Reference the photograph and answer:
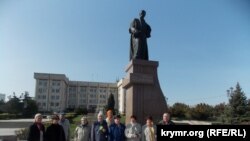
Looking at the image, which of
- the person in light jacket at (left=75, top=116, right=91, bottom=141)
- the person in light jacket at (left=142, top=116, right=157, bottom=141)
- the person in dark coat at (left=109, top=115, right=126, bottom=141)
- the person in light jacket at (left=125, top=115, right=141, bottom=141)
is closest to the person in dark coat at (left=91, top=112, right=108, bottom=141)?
A: the person in dark coat at (left=109, top=115, right=126, bottom=141)

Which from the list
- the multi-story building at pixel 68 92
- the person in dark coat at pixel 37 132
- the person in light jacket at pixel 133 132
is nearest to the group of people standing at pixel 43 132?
the person in dark coat at pixel 37 132

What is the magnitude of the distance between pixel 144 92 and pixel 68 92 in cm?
7559

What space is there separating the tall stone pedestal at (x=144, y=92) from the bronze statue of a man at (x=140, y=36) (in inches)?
27.6

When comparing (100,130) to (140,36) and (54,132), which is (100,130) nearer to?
(54,132)

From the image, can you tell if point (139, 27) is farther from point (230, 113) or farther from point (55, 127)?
point (230, 113)

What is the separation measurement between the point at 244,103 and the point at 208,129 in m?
24.2

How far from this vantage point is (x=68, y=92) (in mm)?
83812

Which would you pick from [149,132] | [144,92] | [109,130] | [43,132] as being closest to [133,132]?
[149,132]

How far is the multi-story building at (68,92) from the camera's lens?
7325cm

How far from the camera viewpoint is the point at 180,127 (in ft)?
12.5

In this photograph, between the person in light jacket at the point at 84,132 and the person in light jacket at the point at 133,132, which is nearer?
the person in light jacket at the point at 133,132

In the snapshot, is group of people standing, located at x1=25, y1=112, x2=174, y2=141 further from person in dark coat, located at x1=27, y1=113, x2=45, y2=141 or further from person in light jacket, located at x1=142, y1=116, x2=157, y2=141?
person in dark coat, located at x1=27, y1=113, x2=45, y2=141

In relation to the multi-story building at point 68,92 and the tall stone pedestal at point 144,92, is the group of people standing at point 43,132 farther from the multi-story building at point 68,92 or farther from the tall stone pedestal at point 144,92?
the multi-story building at point 68,92

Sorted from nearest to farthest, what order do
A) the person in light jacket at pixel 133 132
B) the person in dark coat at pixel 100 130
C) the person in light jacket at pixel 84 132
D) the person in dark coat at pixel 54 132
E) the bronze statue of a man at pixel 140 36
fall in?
the person in dark coat at pixel 54 132 < the person in dark coat at pixel 100 130 < the person in light jacket at pixel 133 132 < the person in light jacket at pixel 84 132 < the bronze statue of a man at pixel 140 36
